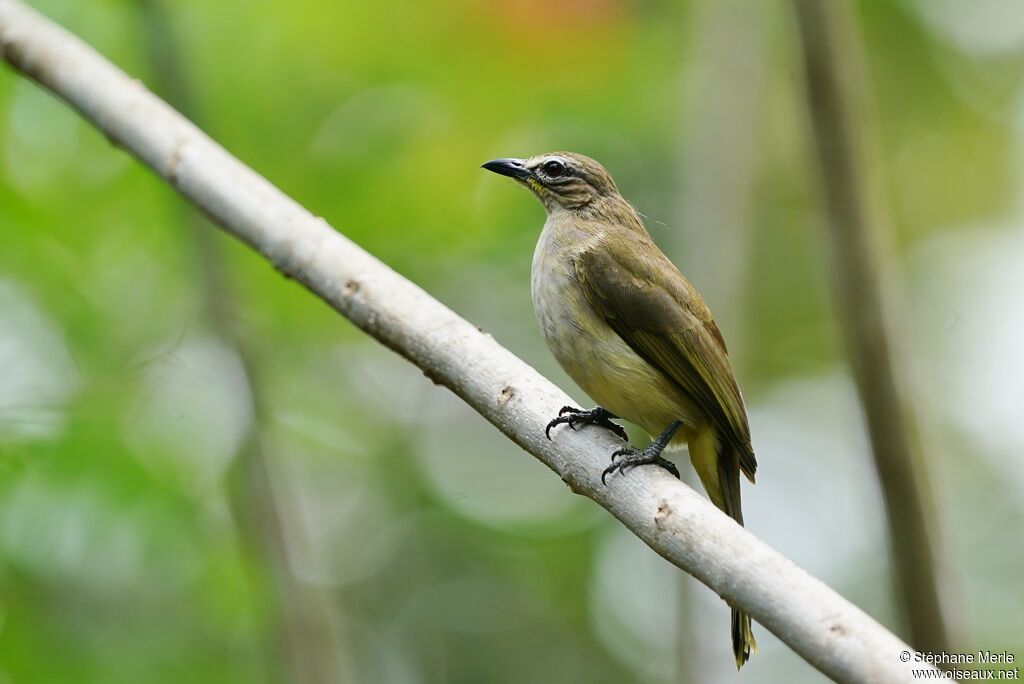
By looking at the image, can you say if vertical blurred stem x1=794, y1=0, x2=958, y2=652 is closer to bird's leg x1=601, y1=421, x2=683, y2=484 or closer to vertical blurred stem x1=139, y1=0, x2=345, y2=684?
bird's leg x1=601, y1=421, x2=683, y2=484

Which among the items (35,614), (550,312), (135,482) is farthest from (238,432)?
(550,312)

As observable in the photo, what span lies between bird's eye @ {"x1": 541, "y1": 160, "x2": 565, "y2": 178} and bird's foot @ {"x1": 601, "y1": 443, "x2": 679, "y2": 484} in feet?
6.42

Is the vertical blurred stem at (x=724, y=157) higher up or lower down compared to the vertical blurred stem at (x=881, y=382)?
higher up

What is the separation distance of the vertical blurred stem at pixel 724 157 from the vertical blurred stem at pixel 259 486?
5.94 ft

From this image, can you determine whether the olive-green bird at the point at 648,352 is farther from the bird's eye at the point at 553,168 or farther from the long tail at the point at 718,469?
the bird's eye at the point at 553,168

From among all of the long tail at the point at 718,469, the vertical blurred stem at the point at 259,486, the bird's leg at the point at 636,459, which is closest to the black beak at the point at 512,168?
the vertical blurred stem at the point at 259,486

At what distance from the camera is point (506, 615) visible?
8664 mm

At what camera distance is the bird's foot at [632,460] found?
3168 millimetres

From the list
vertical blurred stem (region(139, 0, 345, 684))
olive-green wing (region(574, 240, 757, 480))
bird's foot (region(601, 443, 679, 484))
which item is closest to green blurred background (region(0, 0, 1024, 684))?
vertical blurred stem (region(139, 0, 345, 684))

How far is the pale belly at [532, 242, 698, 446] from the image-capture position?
4293mm

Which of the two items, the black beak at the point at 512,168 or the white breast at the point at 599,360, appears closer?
the white breast at the point at 599,360

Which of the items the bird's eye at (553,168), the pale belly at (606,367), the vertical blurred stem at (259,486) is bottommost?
the vertical blurred stem at (259,486)

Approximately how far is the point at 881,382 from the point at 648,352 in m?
0.92

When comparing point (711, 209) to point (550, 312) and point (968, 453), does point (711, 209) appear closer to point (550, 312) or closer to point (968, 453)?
point (550, 312)
